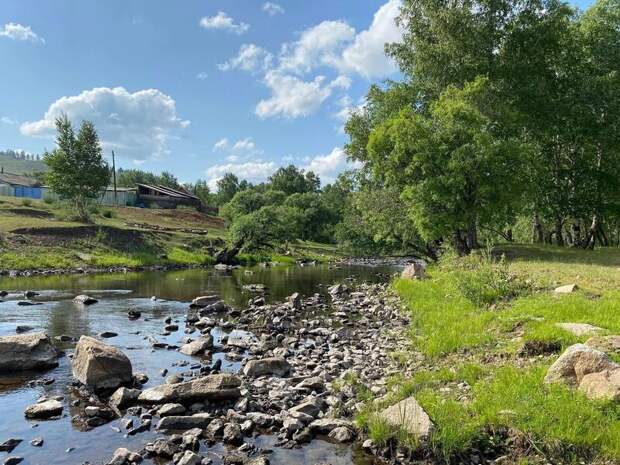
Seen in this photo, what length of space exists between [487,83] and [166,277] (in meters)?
31.4

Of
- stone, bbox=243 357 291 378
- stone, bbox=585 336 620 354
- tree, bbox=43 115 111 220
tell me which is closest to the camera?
stone, bbox=585 336 620 354

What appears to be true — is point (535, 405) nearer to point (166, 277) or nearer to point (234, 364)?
point (234, 364)

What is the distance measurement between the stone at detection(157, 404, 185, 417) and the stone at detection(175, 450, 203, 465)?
2.06m

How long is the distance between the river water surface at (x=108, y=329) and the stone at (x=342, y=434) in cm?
19

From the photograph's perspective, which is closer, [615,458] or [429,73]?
[615,458]

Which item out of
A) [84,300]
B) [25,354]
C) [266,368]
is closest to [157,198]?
[84,300]

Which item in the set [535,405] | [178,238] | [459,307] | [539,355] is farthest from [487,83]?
[178,238]

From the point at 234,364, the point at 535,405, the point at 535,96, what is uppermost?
the point at 535,96

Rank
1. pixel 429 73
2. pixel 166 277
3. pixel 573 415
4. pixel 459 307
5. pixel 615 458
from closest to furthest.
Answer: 1. pixel 615 458
2. pixel 573 415
3. pixel 459 307
4. pixel 429 73
5. pixel 166 277

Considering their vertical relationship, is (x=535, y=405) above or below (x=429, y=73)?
below

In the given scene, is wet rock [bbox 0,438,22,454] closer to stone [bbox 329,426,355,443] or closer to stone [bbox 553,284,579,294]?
stone [bbox 329,426,355,443]

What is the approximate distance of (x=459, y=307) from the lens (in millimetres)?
17047

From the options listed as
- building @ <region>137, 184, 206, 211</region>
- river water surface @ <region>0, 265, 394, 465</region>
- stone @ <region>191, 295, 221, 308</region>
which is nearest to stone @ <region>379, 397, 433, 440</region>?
river water surface @ <region>0, 265, 394, 465</region>

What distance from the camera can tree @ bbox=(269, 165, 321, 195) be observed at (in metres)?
153
